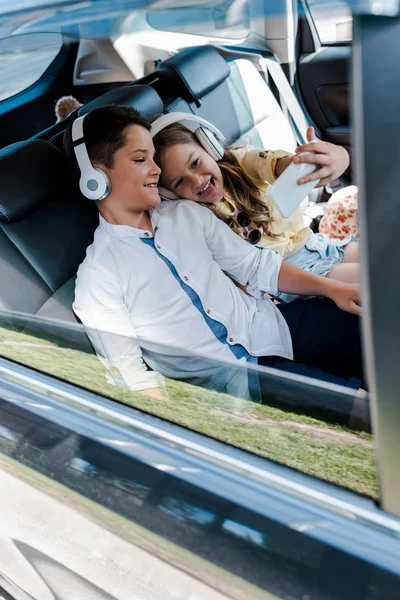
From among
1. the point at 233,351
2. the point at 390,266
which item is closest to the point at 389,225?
the point at 390,266

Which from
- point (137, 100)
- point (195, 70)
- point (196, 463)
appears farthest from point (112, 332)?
point (195, 70)

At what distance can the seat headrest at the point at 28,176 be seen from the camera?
1.37m

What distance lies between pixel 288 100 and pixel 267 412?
81.9 inches

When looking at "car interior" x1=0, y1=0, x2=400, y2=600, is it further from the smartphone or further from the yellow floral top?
the yellow floral top

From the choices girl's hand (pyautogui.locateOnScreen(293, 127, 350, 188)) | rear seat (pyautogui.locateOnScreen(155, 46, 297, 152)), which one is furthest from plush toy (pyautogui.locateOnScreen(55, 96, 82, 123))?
girl's hand (pyautogui.locateOnScreen(293, 127, 350, 188))

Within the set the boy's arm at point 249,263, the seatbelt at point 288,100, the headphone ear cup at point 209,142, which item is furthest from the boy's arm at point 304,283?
the seatbelt at point 288,100

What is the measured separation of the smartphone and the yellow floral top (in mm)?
A: 394

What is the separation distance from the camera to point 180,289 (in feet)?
4.21

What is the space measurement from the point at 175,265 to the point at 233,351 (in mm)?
239

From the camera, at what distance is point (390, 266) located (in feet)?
1.79

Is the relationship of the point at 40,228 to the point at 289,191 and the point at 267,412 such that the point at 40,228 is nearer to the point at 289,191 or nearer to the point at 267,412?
the point at 289,191

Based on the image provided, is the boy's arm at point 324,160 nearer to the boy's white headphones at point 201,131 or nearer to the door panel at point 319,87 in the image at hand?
the boy's white headphones at point 201,131

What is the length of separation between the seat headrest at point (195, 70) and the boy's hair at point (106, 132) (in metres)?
0.76

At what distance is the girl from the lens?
1435mm
